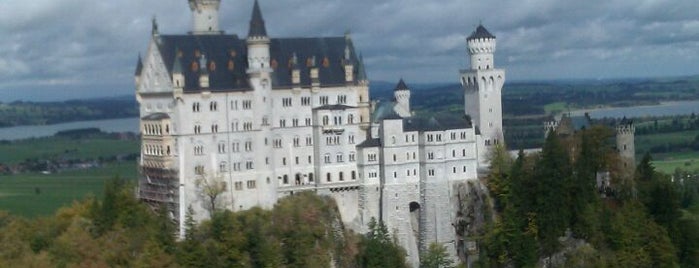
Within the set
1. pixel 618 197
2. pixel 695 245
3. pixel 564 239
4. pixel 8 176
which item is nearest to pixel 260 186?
pixel 564 239

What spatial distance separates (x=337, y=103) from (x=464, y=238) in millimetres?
14238

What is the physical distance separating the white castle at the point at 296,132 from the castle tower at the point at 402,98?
101 mm

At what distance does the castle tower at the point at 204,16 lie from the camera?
8331 centimetres

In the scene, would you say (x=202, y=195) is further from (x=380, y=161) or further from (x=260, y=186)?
(x=380, y=161)

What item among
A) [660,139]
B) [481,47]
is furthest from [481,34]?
[660,139]

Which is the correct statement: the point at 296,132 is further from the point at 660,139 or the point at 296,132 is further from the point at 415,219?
the point at 660,139

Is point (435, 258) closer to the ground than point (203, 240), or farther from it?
closer to the ground

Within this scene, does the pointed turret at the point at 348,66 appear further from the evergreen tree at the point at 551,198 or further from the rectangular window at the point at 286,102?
the evergreen tree at the point at 551,198

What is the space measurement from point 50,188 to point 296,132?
228ft

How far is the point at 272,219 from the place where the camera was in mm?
78062

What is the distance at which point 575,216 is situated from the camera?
85.2m

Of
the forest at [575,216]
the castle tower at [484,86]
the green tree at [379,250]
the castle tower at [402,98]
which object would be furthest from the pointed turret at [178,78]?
the forest at [575,216]

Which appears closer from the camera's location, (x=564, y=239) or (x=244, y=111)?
(x=244, y=111)

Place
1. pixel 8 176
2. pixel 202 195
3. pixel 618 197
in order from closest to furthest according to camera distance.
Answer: pixel 202 195 < pixel 618 197 < pixel 8 176
